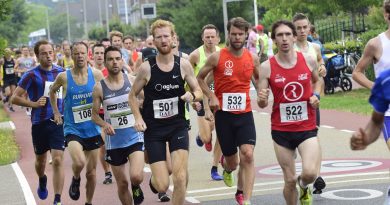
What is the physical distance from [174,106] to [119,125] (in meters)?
0.96

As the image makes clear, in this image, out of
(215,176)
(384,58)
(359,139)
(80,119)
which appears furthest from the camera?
(215,176)

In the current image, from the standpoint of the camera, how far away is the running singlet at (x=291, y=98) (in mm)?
9930

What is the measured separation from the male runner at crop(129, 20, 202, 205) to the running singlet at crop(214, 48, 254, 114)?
3.74 ft

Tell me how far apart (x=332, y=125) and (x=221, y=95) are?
28.7 feet

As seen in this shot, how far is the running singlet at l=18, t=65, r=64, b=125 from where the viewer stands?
1247 cm

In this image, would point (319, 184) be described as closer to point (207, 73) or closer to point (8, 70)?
point (207, 73)

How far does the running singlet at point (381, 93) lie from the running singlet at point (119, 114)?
15.3ft

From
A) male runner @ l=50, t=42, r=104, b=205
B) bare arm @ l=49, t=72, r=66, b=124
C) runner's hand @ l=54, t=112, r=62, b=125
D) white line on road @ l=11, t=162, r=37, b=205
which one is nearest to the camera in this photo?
male runner @ l=50, t=42, r=104, b=205

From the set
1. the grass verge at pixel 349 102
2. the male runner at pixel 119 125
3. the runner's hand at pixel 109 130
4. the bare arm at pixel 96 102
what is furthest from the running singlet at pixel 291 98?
the grass verge at pixel 349 102

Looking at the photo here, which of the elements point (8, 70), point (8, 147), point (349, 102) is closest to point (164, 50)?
point (8, 147)

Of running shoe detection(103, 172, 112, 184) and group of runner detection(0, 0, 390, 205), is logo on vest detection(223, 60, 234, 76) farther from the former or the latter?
running shoe detection(103, 172, 112, 184)

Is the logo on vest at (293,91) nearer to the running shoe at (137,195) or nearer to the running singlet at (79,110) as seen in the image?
the running shoe at (137,195)

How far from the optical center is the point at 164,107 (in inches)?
401

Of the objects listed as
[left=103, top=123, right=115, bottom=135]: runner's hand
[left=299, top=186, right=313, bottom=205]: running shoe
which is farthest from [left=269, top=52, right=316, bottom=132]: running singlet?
[left=103, top=123, right=115, bottom=135]: runner's hand
